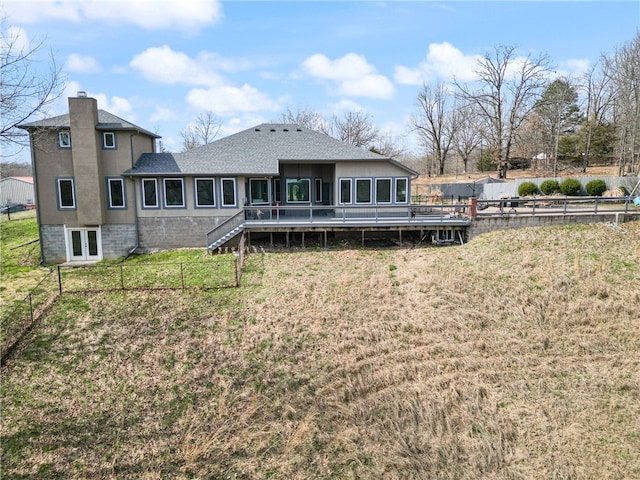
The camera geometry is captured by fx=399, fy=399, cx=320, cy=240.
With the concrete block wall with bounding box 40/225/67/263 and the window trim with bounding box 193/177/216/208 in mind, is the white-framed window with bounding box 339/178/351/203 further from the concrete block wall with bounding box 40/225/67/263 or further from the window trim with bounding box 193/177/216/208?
the concrete block wall with bounding box 40/225/67/263

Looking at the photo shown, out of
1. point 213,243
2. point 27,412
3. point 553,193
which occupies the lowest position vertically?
point 27,412

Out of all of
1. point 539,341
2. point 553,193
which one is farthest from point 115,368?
point 553,193

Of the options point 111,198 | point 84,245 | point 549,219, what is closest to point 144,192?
point 111,198

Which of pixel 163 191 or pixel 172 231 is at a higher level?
pixel 163 191

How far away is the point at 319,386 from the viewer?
9.30 metres

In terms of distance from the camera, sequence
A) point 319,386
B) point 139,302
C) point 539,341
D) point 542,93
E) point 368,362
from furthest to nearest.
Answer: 1. point 542,93
2. point 139,302
3. point 539,341
4. point 368,362
5. point 319,386

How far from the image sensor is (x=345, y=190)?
64.3 ft

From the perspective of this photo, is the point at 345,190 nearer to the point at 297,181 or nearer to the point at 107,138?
the point at 297,181

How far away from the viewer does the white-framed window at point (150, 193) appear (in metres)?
18.3

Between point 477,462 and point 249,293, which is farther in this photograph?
point 249,293

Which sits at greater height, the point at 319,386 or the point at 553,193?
the point at 553,193

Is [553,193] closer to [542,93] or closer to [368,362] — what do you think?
[542,93]

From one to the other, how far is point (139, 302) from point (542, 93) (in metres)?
43.0

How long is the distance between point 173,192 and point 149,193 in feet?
3.61
